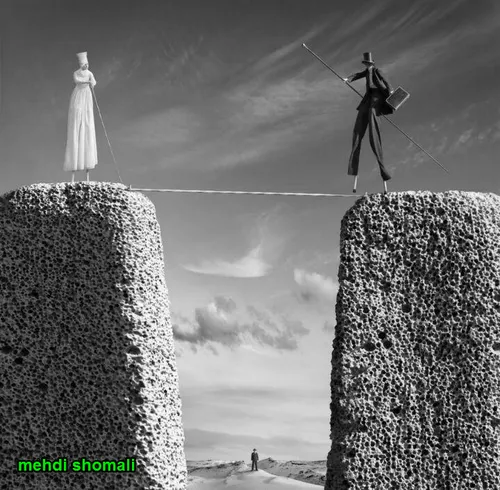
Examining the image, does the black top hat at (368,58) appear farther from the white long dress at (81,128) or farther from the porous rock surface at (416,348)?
the white long dress at (81,128)

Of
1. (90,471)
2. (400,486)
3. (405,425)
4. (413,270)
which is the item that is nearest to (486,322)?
(413,270)

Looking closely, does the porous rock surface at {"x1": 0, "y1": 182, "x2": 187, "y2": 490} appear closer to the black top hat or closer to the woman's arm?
the woman's arm

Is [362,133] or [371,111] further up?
[371,111]

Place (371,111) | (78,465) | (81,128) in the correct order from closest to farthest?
(78,465) < (81,128) < (371,111)

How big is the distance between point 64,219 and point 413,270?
4753 mm

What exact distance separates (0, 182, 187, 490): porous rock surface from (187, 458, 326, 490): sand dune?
353 inches

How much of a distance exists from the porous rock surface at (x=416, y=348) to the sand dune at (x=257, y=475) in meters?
8.44

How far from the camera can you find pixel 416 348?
28.9ft

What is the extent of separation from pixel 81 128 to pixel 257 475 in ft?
36.6

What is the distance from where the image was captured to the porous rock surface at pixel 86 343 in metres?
Result: 8.07

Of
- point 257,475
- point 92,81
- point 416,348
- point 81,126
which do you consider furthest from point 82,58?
point 257,475

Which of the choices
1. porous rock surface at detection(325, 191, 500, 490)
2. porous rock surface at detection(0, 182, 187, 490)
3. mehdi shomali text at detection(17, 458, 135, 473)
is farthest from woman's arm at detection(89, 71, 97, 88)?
mehdi shomali text at detection(17, 458, 135, 473)

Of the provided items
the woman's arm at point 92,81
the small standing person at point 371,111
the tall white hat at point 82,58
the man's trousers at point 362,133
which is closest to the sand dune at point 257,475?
the man's trousers at point 362,133

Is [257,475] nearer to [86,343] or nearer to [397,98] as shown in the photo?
[86,343]
